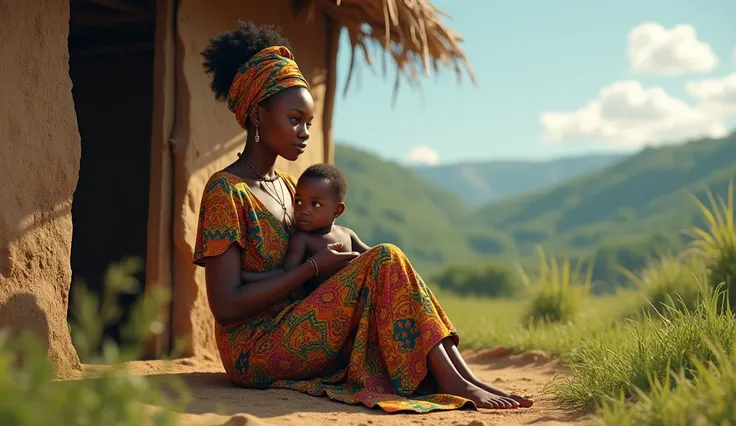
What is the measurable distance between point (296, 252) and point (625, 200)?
69.3m

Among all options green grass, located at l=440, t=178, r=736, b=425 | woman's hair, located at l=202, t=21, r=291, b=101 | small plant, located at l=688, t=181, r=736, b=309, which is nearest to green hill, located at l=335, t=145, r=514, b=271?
small plant, located at l=688, t=181, r=736, b=309

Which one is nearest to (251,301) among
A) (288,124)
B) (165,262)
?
(288,124)

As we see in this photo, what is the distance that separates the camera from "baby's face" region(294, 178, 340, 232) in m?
3.87

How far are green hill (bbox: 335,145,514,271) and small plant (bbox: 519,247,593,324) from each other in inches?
2035

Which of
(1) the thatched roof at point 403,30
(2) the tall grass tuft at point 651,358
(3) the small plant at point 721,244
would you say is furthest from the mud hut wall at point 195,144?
(3) the small plant at point 721,244

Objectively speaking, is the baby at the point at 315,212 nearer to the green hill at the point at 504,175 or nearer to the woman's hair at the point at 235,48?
the woman's hair at the point at 235,48

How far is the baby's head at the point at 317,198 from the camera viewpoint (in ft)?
12.7

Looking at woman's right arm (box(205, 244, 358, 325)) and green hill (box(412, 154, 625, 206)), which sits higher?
green hill (box(412, 154, 625, 206))

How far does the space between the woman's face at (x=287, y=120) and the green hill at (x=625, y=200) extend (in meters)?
50.9

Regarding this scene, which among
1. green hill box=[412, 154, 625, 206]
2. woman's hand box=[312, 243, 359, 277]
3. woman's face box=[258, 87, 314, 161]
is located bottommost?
woman's hand box=[312, 243, 359, 277]

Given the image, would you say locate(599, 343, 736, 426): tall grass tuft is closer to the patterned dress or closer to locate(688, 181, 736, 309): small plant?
the patterned dress

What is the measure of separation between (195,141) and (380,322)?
2001 mm

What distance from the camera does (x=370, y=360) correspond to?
3.76 m

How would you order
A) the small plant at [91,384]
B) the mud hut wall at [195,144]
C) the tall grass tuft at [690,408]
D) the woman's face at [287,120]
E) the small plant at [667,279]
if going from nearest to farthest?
the small plant at [91,384] < the tall grass tuft at [690,408] < the woman's face at [287,120] < the mud hut wall at [195,144] < the small plant at [667,279]
